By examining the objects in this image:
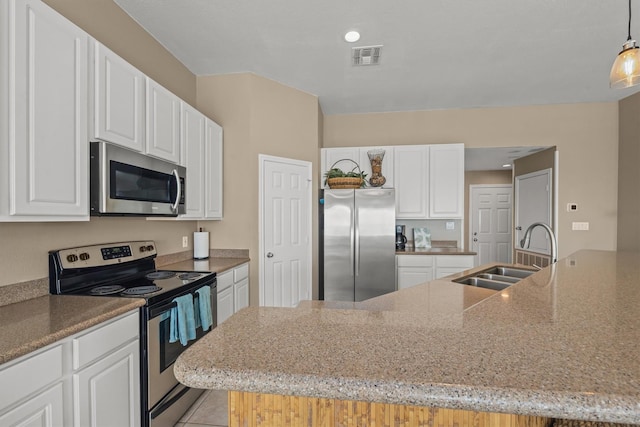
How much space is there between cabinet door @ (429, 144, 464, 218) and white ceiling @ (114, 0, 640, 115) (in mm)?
672

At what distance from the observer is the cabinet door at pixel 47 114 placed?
133 cm

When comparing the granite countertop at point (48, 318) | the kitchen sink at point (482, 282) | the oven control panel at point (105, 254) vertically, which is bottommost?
the granite countertop at point (48, 318)

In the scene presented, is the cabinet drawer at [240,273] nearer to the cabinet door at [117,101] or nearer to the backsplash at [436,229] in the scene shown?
the cabinet door at [117,101]

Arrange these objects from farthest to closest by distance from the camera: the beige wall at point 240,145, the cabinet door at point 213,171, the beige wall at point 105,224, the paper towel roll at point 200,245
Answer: the beige wall at point 240,145
the paper towel roll at point 200,245
the cabinet door at point 213,171
the beige wall at point 105,224

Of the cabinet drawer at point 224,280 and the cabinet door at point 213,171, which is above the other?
the cabinet door at point 213,171

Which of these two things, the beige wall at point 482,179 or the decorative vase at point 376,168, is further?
the beige wall at point 482,179

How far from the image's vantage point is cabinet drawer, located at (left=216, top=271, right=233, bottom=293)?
267 centimetres

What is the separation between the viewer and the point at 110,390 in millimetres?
1503

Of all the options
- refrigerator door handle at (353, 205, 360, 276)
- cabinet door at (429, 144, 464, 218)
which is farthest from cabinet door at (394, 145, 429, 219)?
refrigerator door handle at (353, 205, 360, 276)

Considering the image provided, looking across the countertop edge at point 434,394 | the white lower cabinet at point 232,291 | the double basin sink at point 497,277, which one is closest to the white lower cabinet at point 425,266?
the double basin sink at point 497,277

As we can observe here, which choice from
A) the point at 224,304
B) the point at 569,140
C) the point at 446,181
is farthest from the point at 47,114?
the point at 569,140

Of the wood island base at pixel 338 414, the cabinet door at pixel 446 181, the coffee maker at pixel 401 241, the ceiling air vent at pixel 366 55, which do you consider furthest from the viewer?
the coffee maker at pixel 401 241

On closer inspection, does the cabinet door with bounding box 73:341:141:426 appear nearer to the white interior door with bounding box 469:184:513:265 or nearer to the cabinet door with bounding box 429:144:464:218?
the cabinet door with bounding box 429:144:464:218

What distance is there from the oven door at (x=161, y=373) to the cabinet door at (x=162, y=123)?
1.11 meters
